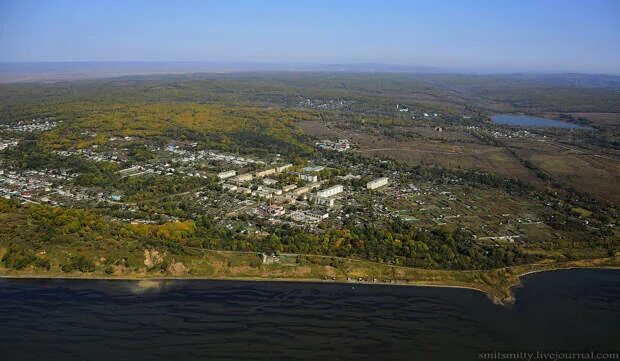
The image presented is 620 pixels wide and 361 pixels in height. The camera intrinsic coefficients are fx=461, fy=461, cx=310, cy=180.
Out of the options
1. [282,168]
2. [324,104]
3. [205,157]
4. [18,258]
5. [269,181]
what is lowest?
[18,258]

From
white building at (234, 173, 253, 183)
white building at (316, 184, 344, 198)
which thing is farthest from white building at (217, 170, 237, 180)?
white building at (316, 184, 344, 198)

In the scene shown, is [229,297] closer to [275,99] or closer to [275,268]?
[275,268]

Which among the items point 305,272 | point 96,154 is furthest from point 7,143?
point 305,272

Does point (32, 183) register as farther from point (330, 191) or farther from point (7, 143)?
point (330, 191)

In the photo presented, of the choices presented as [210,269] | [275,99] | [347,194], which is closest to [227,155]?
[347,194]

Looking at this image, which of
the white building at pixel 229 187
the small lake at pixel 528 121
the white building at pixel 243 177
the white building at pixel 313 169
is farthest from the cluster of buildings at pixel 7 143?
the small lake at pixel 528 121

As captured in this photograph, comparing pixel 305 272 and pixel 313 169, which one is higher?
pixel 313 169

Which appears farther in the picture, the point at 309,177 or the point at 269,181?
the point at 309,177
